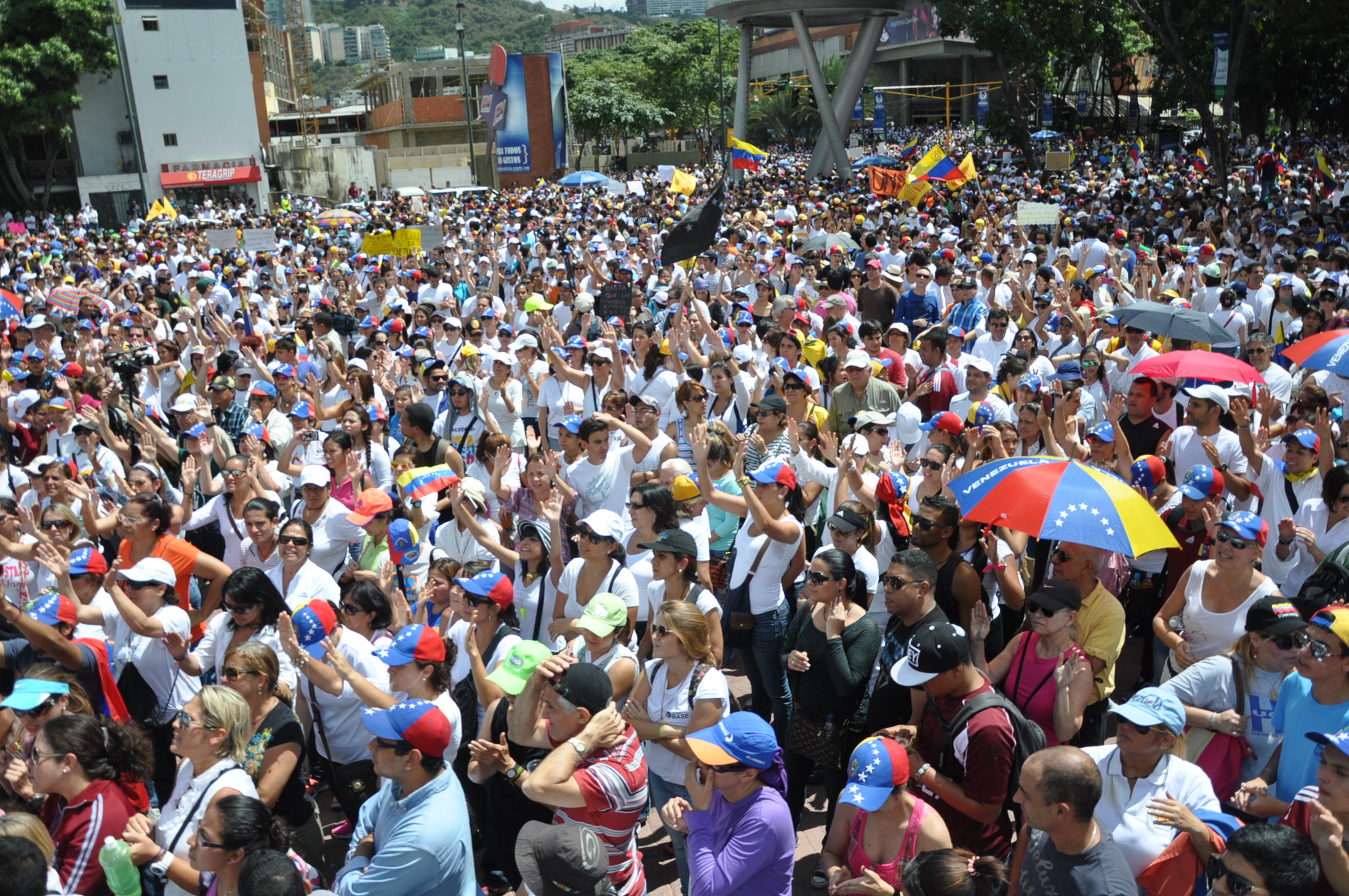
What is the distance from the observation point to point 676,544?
4914mm

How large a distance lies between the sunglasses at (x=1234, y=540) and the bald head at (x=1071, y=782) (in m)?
1.84

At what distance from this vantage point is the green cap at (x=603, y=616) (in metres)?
4.41

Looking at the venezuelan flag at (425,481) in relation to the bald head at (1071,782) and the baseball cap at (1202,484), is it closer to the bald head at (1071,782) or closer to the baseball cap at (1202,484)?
the baseball cap at (1202,484)

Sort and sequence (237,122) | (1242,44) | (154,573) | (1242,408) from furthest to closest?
(237,122), (1242,44), (1242,408), (154,573)

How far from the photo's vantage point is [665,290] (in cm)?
1322

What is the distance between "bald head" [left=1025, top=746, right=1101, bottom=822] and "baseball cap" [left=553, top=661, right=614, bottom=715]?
56.8 inches

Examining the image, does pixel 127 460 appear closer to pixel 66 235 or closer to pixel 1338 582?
pixel 1338 582

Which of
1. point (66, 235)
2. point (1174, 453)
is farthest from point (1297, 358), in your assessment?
point (66, 235)

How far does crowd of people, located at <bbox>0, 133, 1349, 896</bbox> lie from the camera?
3.48 meters

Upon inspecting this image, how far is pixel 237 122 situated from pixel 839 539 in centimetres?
5463

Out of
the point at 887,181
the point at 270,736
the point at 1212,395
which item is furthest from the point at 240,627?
the point at 887,181

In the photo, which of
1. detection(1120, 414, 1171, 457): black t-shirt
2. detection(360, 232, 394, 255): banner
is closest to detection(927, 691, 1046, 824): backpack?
detection(1120, 414, 1171, 457): black t-shirt

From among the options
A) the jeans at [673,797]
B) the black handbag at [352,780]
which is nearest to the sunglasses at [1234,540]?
the jeans at [673,797]

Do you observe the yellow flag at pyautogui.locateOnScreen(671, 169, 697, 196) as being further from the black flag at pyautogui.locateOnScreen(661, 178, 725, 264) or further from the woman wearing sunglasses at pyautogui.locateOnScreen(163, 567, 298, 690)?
the woman wearing sunglasses at pyautogui.locateOnScreen(163, 567, 298, 690)
